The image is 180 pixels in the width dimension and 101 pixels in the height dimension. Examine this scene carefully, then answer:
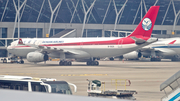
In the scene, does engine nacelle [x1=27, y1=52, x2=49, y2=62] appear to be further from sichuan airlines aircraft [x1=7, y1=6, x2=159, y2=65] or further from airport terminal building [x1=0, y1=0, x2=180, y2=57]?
airport terminal building [x1=0, y1=0, x2=180, y2=57]

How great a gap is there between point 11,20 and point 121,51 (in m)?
50.2

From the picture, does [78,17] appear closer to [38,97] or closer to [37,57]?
[37,57]

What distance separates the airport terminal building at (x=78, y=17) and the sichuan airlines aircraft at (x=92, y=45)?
1273 inches

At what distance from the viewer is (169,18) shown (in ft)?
300

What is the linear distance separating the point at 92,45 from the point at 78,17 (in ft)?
147

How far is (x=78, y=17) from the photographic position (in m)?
87.3

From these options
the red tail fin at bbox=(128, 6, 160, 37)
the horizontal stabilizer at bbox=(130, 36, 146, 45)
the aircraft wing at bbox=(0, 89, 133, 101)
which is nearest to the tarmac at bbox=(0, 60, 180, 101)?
the horizontal stabilizer at bbox=(130, 36, 146, 45)

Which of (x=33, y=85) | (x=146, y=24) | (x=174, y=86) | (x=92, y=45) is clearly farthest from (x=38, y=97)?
(x=92, y=45)

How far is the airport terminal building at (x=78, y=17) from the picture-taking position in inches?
3216

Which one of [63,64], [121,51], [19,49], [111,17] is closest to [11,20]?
[111,17]

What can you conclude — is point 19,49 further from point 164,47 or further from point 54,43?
point 164,47

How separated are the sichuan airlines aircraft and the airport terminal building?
32.3m

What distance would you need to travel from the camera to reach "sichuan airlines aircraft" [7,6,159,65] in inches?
1607

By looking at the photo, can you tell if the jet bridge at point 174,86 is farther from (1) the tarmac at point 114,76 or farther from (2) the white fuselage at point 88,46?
(2) the white fuselage at point 88,46
